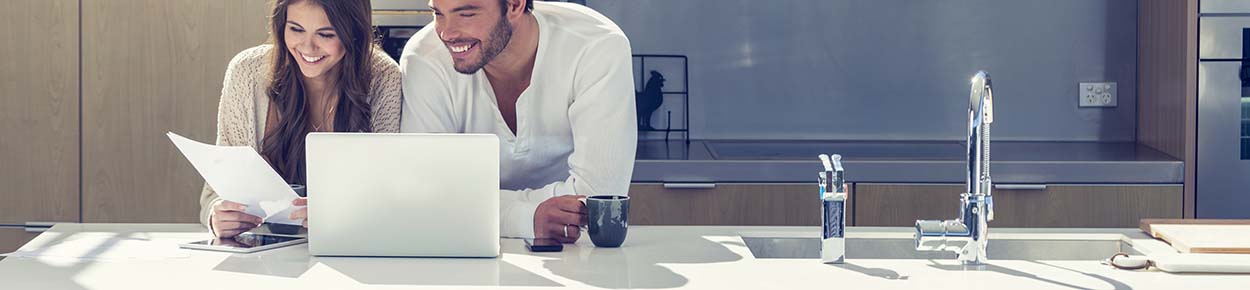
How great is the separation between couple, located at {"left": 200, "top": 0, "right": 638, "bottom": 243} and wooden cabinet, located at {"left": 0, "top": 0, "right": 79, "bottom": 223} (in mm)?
1279

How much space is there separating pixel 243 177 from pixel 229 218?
13 centimetres

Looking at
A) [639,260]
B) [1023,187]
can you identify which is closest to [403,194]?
[639,260]

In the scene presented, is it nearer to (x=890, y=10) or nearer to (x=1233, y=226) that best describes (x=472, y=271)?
(x=1233, y=226)

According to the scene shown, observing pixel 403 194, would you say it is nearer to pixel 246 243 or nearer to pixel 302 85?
pixel 246 243

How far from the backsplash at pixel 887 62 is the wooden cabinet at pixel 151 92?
113cm

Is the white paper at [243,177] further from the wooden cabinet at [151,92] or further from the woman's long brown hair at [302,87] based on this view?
the wooden cabinet at [151,92]

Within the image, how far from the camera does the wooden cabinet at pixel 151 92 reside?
12.5 ft

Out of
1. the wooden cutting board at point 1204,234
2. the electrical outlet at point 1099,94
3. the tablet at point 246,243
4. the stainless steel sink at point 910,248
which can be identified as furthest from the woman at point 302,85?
the electrical outlet at point 1099,94

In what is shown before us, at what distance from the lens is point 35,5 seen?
3.81 metres

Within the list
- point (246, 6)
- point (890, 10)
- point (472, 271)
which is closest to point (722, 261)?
point (472, 271)

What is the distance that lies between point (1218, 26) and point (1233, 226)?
1584 millimetres

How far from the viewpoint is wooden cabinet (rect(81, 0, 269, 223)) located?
3.80m

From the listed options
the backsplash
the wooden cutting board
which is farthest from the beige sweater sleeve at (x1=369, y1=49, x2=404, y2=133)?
the backsplash

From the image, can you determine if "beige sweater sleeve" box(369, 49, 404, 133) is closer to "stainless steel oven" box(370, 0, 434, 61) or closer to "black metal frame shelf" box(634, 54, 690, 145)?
"stainless steel oven" box(370, 0, 434, 61)
